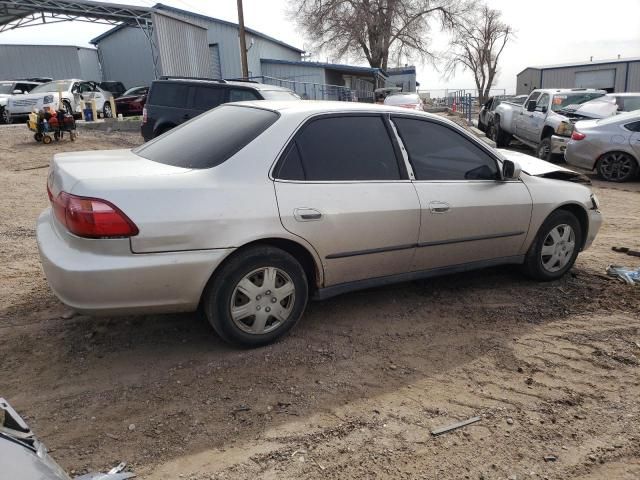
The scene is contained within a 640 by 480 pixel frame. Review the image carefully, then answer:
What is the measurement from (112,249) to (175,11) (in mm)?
30130

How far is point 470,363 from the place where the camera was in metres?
3.52

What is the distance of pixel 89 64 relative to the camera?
35.6 meters

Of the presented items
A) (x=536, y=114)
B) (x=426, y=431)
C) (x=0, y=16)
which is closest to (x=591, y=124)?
(x=536, y=114)

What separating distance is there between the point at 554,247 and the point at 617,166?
7.22m

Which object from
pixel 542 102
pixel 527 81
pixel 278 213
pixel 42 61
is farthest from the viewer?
pixel 527 81

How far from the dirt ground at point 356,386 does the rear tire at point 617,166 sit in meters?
7.04

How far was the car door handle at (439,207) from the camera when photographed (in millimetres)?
4004

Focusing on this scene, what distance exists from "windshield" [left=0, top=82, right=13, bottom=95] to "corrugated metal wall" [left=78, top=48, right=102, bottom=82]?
14.6m

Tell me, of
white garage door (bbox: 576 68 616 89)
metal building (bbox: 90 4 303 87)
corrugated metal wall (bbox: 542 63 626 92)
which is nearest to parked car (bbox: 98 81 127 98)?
metal building (bbox: 90 4 303 87)

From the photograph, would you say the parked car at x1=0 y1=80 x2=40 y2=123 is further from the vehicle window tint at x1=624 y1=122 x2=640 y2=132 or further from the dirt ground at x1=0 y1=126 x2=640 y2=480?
the vehicle window tint at x1=624 y1=122 x2=640 y2=132

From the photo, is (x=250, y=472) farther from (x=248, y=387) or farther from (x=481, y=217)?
(x=481, y=217)

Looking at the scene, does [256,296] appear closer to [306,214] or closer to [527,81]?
[306,214]

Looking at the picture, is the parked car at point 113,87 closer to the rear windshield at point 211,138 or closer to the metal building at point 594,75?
the rear windshield at point 211,138

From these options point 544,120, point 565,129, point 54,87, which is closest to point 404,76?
point 54,87
